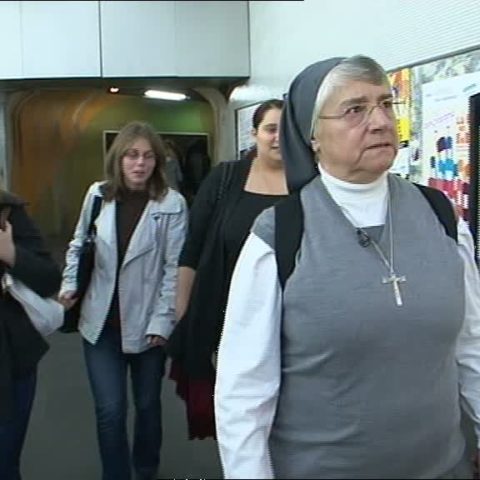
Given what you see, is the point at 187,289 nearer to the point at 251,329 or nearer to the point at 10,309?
the point at 10,309

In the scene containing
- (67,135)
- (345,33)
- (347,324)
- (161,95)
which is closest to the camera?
(347,324)

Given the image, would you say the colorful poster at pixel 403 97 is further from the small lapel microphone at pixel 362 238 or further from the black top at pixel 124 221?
the small lapel microphone at pixel 362 238

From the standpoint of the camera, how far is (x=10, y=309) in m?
2.20

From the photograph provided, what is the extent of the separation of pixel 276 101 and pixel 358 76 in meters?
1.12

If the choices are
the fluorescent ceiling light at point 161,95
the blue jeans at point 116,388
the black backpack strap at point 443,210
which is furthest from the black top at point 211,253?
the fluorescent ceiling light at point 161,95

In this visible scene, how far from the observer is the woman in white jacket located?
8.87 ft

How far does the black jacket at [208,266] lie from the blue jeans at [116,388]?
44 centimetres

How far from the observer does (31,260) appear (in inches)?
87.2

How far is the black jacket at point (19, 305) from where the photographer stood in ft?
7.04

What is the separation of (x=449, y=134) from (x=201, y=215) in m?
0.79

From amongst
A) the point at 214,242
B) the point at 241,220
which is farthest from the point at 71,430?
the point at 241,220

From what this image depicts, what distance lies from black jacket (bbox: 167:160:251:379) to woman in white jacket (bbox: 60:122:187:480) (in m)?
0.38

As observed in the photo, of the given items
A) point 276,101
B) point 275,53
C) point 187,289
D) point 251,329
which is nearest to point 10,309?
point 187,289

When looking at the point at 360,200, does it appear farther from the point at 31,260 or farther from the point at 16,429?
the point at 16,429
